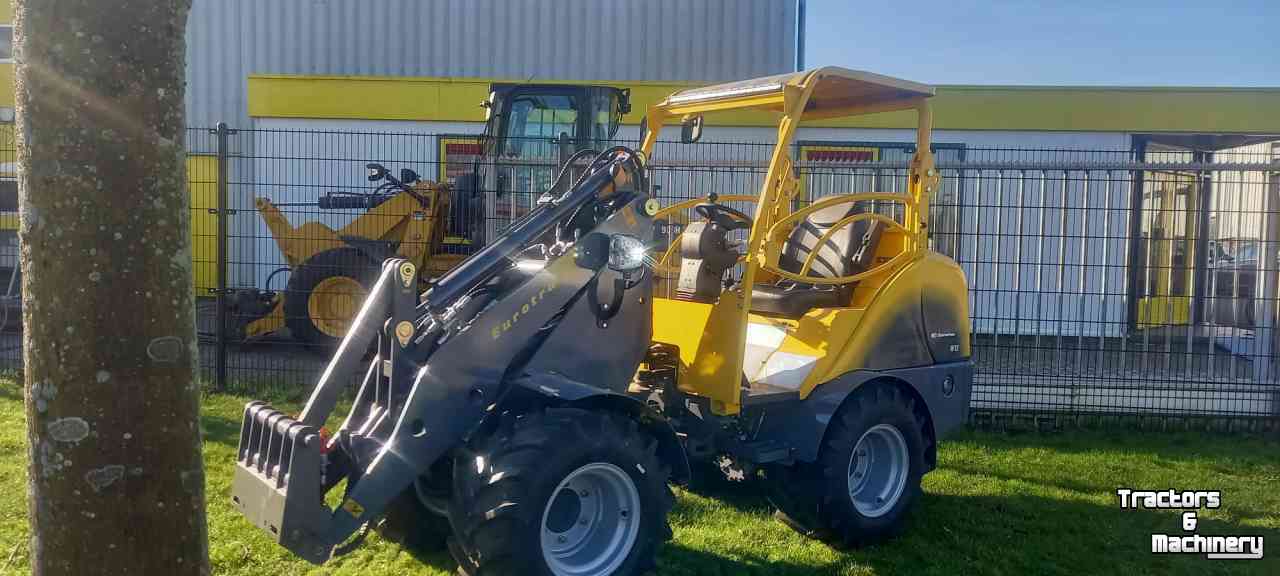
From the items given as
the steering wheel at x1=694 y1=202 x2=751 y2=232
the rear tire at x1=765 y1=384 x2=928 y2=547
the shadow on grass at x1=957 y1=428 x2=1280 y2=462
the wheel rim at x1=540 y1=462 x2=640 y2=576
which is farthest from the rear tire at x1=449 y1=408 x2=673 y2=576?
the shadow on grass at x1=957 y1=428 x2=1280 y2=462

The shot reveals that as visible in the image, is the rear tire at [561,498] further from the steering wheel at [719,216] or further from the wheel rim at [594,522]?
the steering wheel at [719,216]

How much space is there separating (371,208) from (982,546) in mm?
6766

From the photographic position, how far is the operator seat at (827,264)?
5.18 meters

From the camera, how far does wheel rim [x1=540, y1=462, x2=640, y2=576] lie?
3.84 m

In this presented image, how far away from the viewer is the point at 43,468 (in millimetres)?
2307

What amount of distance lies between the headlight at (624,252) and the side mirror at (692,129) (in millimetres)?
1073

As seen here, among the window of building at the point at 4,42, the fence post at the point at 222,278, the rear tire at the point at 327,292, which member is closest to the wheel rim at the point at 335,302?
the rear tire at the point at 327,292

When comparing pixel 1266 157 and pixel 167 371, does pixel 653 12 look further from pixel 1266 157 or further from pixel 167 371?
pixel 167 371

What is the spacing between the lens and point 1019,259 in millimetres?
7324

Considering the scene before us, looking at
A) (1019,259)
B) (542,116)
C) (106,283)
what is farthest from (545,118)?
(106,283)

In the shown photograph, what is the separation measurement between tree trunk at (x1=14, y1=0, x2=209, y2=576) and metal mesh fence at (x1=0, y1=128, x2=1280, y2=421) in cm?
442

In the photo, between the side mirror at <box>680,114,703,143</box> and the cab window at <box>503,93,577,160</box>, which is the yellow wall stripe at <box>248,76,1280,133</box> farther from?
the side mirror at <box>680,114,703,143</box>

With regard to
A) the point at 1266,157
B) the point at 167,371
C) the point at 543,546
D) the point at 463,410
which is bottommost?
the point at 543,546

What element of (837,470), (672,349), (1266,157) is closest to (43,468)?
(672,349)
